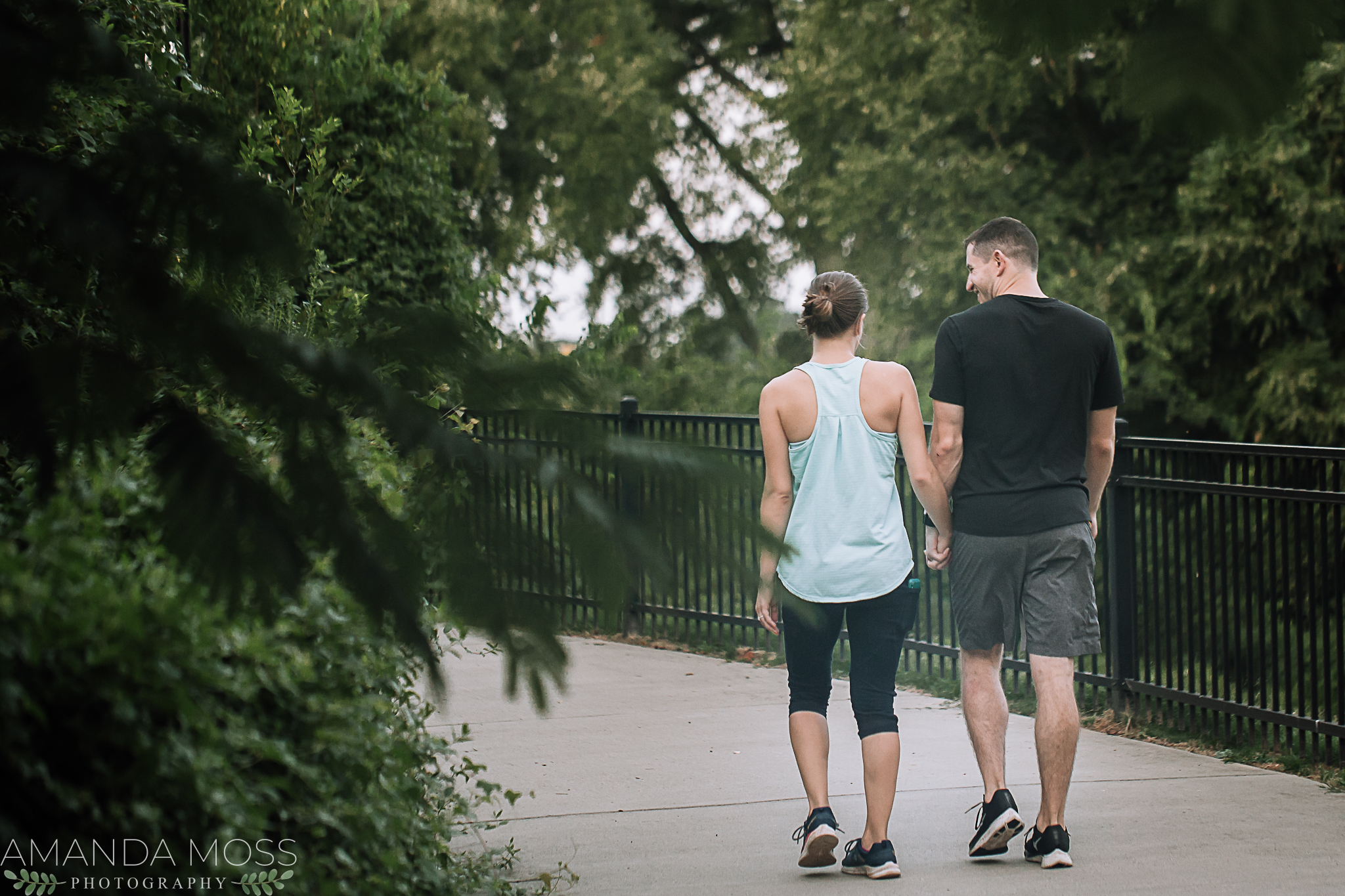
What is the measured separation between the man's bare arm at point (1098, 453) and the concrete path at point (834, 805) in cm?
113

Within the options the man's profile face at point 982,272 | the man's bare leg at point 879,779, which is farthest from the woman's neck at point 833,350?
the man's bare leg at point 879,779

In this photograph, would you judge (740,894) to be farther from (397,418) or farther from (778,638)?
(778,638)

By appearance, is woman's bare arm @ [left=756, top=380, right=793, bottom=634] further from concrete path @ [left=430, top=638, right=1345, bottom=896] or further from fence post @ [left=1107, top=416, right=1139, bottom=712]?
fence post @ [left=1107, top=416, right=1139, bottom=712]

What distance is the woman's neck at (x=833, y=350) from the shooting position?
399 centimetres

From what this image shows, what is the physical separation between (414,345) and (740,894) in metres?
2.78

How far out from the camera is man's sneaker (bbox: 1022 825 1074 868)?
390cm

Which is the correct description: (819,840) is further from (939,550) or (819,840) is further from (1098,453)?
(1098,453)

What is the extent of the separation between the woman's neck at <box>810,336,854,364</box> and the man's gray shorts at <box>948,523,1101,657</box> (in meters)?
0.75

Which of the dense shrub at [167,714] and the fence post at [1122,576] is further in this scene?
the fence post at [1122,576]

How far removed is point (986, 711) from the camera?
4043 millimetres

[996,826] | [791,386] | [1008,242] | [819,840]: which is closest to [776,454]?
[791,386]

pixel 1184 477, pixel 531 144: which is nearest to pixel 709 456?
pixel 1184 477

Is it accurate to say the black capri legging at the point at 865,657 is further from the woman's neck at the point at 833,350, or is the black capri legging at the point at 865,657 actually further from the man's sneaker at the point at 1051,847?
the woman's neck at the point at 833,350

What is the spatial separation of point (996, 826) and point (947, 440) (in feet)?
4.16
